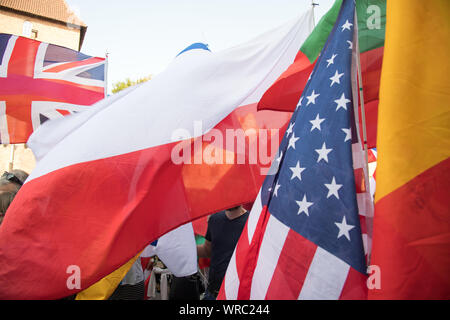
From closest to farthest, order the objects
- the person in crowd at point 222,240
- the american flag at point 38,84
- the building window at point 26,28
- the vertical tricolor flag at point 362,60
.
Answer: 1. the vertical tricolor flag at point 362,60
2. the person in crowd at point 222,240
3. the american flag at point 38,84
4. the building window at point 26,28

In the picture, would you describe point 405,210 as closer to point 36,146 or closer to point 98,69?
point 36,146

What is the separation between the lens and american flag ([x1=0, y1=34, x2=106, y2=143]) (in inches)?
173

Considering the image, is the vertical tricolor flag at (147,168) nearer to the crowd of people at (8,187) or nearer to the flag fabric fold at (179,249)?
the crowd of people at (8,187)

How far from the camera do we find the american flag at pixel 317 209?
141 centimetres

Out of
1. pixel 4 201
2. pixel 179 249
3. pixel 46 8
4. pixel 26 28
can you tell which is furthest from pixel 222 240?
pixel 46 8

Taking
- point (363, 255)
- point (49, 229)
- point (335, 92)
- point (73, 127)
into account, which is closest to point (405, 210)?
point (363, 255)

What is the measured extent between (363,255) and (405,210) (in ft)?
0.83

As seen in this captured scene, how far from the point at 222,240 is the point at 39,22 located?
85.6ft

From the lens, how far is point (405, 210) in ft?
4.25

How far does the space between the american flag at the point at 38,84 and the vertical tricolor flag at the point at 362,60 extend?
11.4 ft

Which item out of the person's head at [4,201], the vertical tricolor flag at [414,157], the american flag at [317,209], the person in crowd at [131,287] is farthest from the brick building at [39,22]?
the vertical tricolor flag at [414,157]

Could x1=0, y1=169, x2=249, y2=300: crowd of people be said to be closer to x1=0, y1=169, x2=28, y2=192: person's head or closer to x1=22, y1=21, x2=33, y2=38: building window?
x1=0, y1=169, x2=28, y2=192: person's head

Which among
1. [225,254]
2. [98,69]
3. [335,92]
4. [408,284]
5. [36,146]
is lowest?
[225,254]

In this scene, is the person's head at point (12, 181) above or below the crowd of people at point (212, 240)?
above
